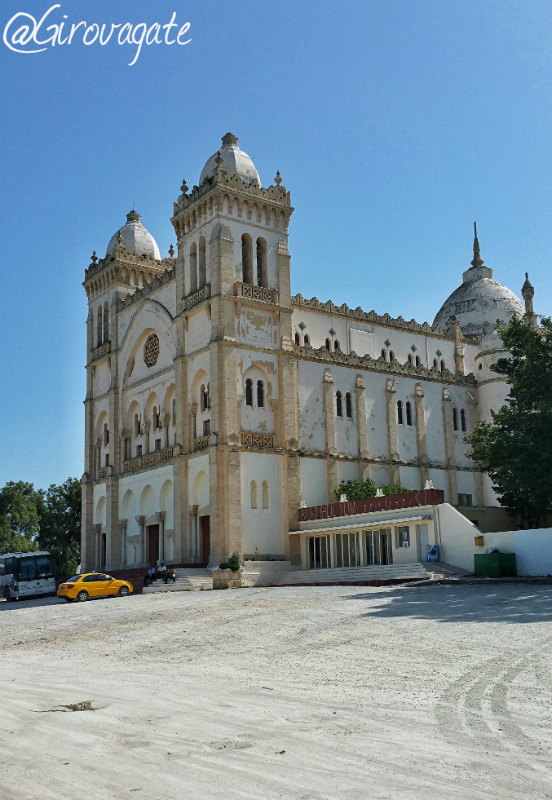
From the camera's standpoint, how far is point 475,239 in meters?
67.7

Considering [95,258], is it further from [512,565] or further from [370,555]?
[512,565]

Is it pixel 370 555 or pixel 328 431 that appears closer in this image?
pixel 370 555

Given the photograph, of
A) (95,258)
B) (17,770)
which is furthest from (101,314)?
(17,770)

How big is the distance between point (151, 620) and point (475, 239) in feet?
163

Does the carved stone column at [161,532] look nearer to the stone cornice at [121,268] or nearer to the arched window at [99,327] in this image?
the arched window at [99,327]

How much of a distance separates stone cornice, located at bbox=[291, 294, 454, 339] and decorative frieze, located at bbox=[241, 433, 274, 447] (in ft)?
28.3

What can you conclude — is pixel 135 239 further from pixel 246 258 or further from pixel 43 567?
pixel 43 567

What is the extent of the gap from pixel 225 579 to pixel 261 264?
16899 millimetres

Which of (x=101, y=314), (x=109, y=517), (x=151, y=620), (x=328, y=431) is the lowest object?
(x=151, y=620)

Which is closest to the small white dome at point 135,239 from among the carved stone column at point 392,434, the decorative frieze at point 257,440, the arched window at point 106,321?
the arched window at point 106,321

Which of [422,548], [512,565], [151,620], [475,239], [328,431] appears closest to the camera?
[151,620]

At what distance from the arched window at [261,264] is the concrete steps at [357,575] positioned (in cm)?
1496

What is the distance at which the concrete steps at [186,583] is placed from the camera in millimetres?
38156

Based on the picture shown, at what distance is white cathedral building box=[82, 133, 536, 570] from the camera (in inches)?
1684
